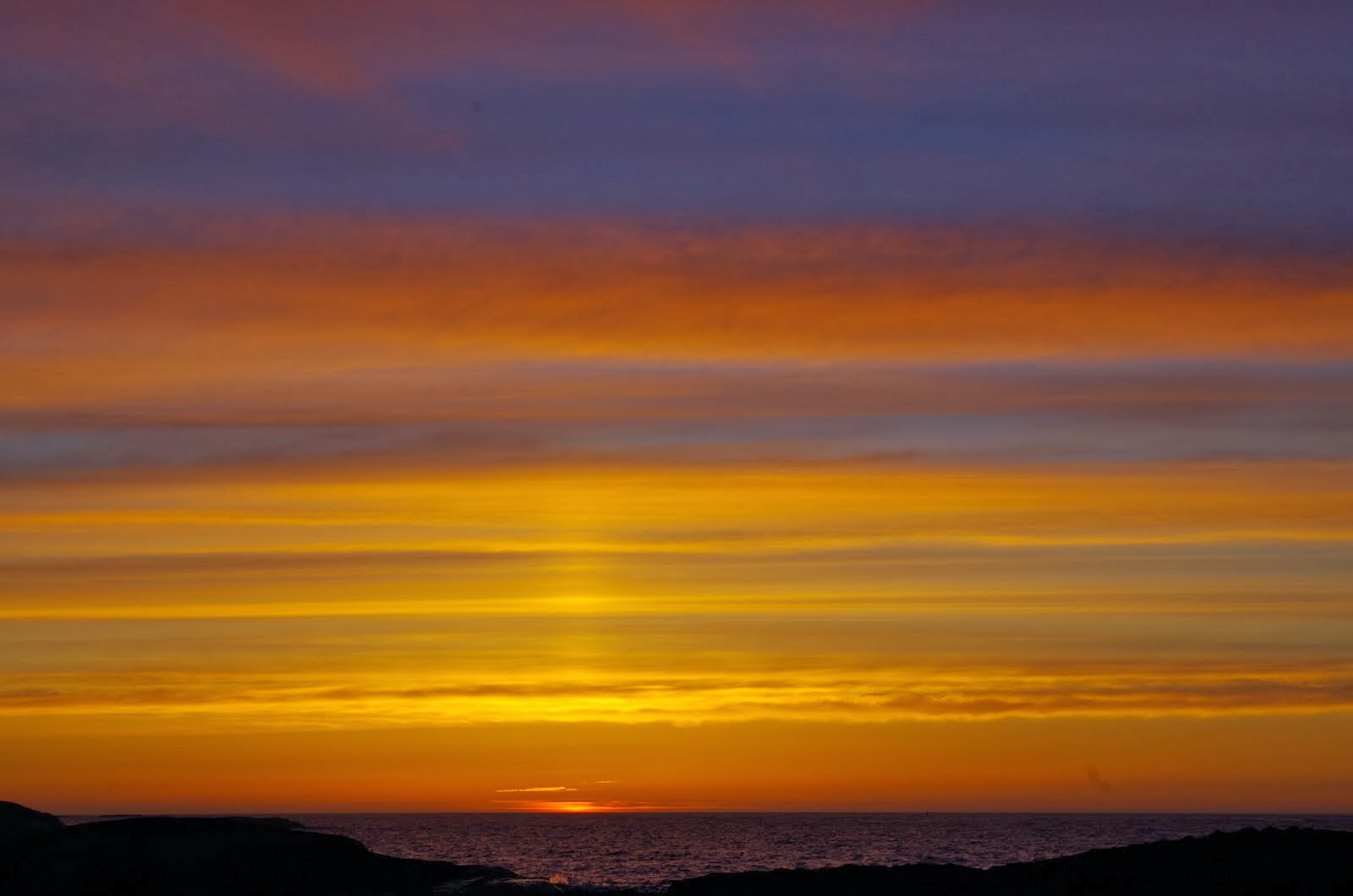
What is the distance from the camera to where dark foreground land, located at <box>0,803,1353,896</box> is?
37.9 metres

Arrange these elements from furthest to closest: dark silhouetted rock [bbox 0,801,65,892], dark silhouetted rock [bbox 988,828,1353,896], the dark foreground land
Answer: dark silhouetted rock [bbox 0,801,65,892] → the dark foreground land → dark silhouetted rock [bbox 988,828,1353,896]

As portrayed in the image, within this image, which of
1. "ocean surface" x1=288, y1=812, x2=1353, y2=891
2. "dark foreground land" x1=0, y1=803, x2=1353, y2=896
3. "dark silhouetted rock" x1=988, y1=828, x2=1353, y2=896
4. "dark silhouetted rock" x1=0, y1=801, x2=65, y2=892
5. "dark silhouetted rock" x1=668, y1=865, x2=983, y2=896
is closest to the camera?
"dark silhouetted rock" x1=988, y1=828, x2=1353, y2=896

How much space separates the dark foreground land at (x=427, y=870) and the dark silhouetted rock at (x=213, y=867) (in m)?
0.04

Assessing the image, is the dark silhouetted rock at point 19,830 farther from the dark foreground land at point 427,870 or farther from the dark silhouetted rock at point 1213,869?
the dark silhouetted rock at point 1213,869

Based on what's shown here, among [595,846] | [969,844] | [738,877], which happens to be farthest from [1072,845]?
[738,877]

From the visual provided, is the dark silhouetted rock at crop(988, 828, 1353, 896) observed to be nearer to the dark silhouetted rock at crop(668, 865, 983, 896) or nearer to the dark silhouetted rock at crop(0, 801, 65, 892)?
the dark silhouetted rock at crop(668, 865, 983, 896)

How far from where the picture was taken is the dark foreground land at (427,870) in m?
37.9

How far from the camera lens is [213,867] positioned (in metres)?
45.2

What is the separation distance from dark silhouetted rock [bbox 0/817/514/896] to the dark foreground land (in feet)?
0.12

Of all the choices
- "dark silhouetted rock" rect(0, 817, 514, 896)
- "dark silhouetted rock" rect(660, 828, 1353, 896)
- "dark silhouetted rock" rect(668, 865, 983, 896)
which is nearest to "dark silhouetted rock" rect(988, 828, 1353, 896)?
"dark silhouetted rock" rect(660, 828, 1353, 896)

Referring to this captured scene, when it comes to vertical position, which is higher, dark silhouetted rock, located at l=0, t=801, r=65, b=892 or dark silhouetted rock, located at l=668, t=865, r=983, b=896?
dark silhouetted rock, located at l=0, t=801, r=65, b=892

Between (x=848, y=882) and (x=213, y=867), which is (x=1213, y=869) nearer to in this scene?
(x=848, y=882)

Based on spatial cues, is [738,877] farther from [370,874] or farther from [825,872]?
[370,874]

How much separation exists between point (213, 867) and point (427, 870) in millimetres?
5815
